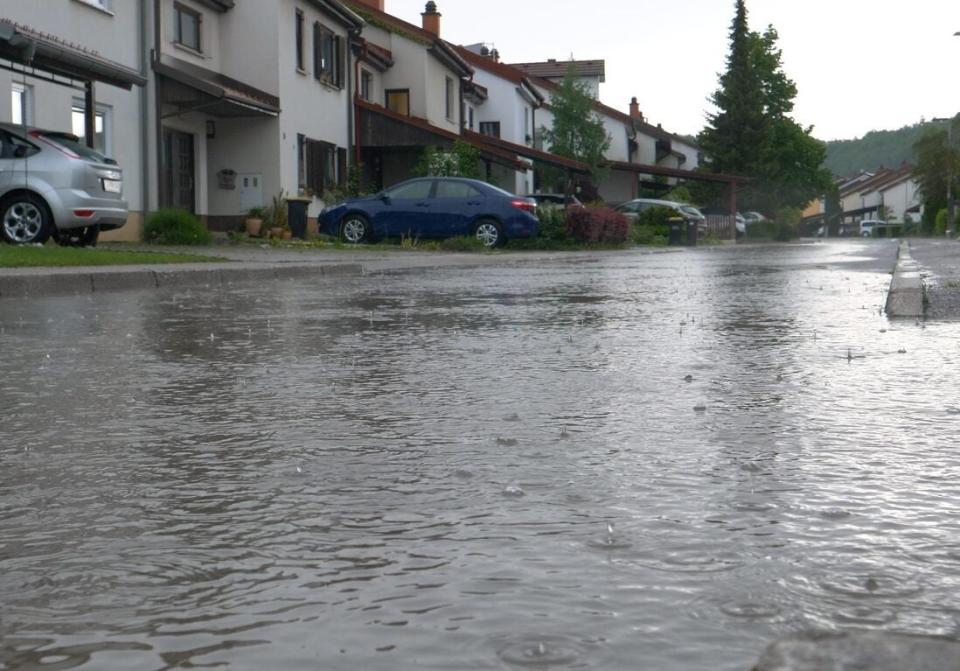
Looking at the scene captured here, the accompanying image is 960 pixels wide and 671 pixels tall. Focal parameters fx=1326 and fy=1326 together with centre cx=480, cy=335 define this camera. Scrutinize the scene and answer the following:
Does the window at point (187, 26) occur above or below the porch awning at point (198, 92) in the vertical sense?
above

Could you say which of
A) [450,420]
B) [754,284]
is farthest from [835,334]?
[754,284]

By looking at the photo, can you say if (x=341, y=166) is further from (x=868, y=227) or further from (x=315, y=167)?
(x=868, y=227)

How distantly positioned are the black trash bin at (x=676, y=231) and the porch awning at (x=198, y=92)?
16132 mm

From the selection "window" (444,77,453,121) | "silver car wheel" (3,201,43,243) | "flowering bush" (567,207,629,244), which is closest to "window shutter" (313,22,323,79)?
"flowering bush" (567,207,629,244)

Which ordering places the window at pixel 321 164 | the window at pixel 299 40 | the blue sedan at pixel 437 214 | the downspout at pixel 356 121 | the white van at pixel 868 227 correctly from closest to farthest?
1. the blue sedan at pixel 437 214
2. the window at pixel 299 40
3. the window at pixel 321 164
4. the downspout at pixel 356 121
5. the white van at pixel 868 227

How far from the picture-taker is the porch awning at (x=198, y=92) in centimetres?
2581

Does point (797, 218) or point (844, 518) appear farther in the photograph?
point (797, 218)

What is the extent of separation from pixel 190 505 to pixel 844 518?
1717 mm

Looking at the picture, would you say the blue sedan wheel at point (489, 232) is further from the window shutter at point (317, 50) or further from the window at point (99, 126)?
the window shutter at point (317, 50)

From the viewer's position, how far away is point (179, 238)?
23188mm

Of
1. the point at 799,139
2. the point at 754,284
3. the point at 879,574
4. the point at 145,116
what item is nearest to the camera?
the point at 879,574

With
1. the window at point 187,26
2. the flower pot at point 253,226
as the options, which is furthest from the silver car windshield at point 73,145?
the window at point 187,26

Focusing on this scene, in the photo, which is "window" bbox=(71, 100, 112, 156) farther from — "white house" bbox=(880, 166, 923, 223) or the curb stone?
→ "white house" bbox=(880, 166, 923, 223)

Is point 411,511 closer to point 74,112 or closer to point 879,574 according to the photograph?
point 879,574
